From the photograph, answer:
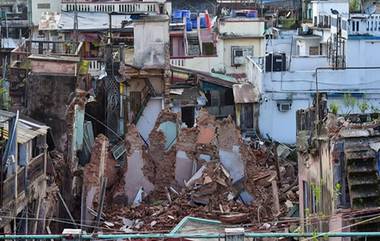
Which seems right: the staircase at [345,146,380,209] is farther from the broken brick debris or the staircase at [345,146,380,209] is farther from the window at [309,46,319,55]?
the window at [309,46,319,55]

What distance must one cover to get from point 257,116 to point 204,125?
710cm

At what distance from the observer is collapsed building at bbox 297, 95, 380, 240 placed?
14664mm

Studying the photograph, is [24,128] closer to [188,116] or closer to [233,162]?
[233,162]

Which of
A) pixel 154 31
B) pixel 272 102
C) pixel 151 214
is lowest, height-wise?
pixel 151 214

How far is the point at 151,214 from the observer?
23.5 meters

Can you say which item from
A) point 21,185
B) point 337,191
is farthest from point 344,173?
point 21,185

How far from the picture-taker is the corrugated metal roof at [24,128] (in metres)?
17.8

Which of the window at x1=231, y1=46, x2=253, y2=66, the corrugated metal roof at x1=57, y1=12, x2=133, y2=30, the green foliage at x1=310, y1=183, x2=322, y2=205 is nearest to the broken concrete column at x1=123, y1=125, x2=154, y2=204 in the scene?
the green foliage at x1=310, y1=183, x2=322, y2=205

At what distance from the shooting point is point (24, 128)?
1995 cm

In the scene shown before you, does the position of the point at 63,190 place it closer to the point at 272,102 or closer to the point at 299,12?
the point at 272,102

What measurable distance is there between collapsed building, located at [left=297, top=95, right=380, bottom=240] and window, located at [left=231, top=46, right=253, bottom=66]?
21.7 m

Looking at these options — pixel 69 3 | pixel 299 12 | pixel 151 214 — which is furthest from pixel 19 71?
pixel 299 12

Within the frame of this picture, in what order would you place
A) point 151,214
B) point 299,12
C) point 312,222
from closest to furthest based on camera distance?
point 312,222
point 151,214
point 299,12

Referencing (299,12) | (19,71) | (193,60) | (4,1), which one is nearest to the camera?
(19,71)
